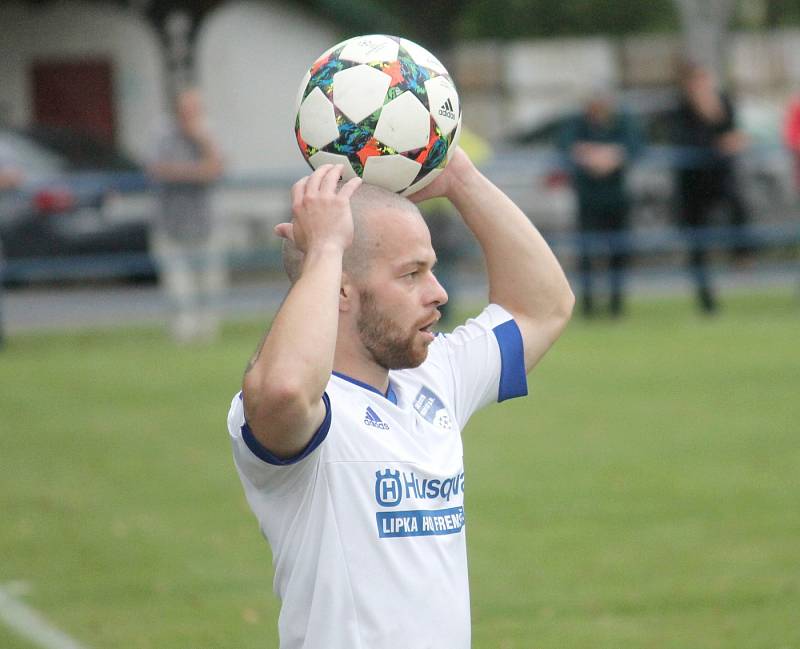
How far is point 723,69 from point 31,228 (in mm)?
17266

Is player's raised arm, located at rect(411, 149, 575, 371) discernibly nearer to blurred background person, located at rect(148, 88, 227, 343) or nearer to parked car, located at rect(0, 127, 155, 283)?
blurred background person, located at rect(148, 88, 227, 343)

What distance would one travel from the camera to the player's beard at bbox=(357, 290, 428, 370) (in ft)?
11.3

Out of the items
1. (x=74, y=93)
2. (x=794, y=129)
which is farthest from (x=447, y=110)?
(x=74, y=93)

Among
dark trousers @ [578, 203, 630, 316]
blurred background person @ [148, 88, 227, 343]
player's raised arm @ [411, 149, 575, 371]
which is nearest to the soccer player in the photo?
player's raised arm @ [411, 149, 575, 371]

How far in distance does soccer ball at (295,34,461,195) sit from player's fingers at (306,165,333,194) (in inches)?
7.9

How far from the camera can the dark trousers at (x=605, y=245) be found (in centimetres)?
1538

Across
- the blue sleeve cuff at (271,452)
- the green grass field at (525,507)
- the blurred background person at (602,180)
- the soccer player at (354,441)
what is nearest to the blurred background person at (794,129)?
the blurred background person at (602,180)

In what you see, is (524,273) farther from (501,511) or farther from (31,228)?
(31,228)

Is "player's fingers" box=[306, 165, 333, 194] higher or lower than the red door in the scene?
higher

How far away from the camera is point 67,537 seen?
7531 millimetres

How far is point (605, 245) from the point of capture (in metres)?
15.5

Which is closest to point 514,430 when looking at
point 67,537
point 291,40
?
point 67,537

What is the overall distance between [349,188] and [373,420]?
0.51 meters

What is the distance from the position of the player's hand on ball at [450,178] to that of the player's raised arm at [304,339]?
24.8 inches
